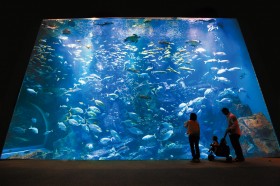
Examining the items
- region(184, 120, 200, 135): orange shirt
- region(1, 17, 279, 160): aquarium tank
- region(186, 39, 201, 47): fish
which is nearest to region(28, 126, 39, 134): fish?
region(1, 17, 279, 160): aquarium tank

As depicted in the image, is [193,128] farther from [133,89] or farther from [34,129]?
[34,129]

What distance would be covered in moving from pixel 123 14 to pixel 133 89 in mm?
3927

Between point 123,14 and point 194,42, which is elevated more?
point 194,42

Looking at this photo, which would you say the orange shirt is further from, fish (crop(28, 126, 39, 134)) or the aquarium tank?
fish (crop(28, 126, 39, 134))

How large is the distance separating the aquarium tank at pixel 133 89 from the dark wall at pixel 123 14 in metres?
2.07

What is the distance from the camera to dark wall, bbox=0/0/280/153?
18.4ft

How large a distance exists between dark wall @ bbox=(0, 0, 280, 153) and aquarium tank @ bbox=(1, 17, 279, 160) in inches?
81.3

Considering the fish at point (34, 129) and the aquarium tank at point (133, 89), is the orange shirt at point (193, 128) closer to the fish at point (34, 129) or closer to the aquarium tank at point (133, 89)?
the aquarium tank at point (133, 89)

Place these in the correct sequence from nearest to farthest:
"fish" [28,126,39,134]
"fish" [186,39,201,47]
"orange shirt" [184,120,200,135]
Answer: "orange shirt" [184,120,200,135] < "fish" [28,126,39,134] < "fish" [186,39,201,47]

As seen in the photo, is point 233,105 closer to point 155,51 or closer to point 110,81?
point 155,51

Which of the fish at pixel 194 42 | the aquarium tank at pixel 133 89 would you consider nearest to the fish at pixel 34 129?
the aquarium tank at pixel 133 89

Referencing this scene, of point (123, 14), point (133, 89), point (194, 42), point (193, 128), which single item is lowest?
point (193, 128)

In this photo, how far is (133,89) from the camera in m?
9.97

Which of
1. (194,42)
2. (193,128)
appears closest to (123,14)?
(193,128)
